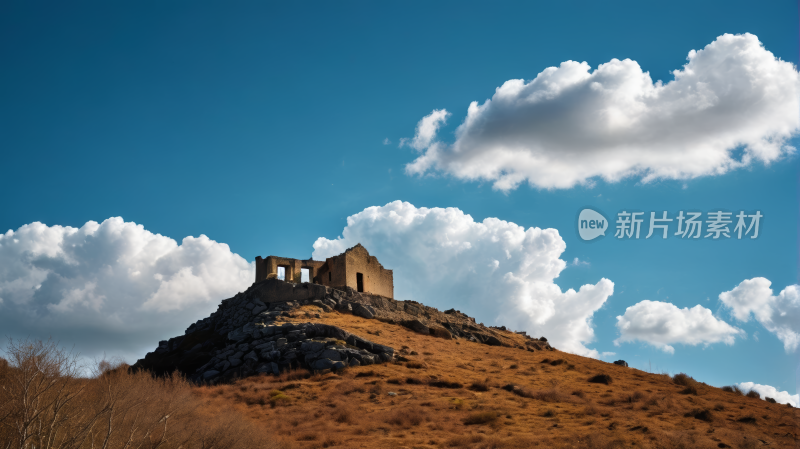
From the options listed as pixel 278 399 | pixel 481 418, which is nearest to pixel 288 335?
pixel 278 399

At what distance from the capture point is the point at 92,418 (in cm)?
1232

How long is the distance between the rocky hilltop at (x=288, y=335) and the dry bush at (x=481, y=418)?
26.7ft

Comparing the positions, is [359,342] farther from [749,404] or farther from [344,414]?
[749,404]

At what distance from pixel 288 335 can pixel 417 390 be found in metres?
8.58

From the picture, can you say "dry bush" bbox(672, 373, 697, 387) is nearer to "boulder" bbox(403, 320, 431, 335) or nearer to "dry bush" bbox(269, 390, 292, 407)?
"boulder" bbox(403, 320, 431, 335)

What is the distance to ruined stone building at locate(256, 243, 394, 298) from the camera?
3850 centimetres

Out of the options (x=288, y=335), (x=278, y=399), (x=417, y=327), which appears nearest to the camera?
(x=278, y=399)

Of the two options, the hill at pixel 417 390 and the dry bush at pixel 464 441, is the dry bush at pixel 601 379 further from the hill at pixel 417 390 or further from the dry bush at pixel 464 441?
the dry bush at pixel 464 441

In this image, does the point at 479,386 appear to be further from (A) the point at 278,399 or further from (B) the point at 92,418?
(B) the point at 92,418

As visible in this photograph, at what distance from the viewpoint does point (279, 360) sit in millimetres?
25234

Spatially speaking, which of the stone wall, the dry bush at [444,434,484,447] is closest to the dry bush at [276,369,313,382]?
the dry bush at [444,434,484,447]

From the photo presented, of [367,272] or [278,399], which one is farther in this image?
[367,272]

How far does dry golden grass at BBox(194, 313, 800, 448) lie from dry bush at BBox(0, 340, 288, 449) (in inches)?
103

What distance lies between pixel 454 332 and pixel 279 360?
1598 centimetres
